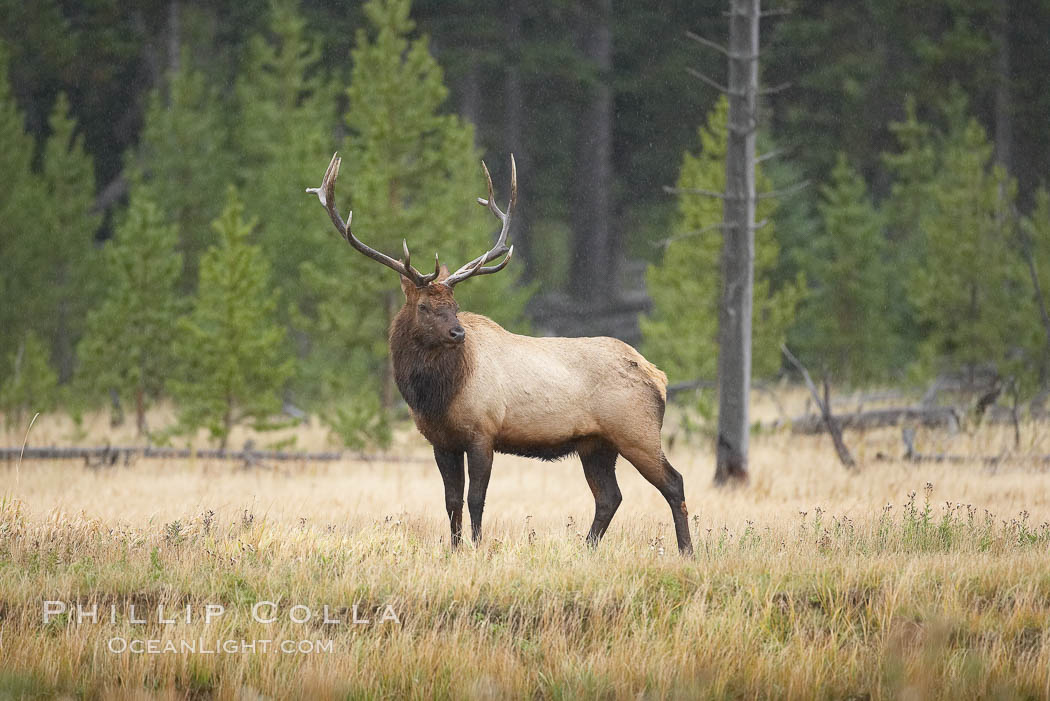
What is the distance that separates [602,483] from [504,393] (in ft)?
3.69

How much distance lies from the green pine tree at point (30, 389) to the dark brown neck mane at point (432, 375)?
1145 centimetres

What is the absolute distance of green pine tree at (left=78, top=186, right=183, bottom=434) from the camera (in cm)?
1759

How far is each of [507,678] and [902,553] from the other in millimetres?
3173

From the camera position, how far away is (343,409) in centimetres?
1662

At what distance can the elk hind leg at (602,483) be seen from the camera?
866cm

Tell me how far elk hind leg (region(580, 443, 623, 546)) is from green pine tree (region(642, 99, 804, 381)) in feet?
32.4

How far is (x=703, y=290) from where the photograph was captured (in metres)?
18.9

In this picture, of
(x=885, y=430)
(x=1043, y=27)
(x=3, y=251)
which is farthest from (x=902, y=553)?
(x=1043, y=27)

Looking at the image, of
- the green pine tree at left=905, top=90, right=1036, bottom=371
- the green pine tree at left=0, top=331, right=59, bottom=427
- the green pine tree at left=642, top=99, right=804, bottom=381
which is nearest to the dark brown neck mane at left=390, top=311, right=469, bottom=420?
the green pine tree at left=642, top=99, right=804, bottom=381

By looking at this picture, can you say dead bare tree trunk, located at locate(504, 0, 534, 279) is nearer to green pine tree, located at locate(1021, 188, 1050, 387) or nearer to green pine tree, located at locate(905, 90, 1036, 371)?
green pine tree, located at locate(905, 90, 1036, 371)

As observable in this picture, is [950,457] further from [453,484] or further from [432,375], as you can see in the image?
[432,375]

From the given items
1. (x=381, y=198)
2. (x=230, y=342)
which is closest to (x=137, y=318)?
(x=230, y=342)

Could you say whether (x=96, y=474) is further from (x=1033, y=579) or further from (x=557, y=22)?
(x=557, y=22)

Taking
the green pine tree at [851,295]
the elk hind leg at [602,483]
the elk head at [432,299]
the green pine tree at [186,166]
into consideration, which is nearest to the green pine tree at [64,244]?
the green pine tree at [186,166]
